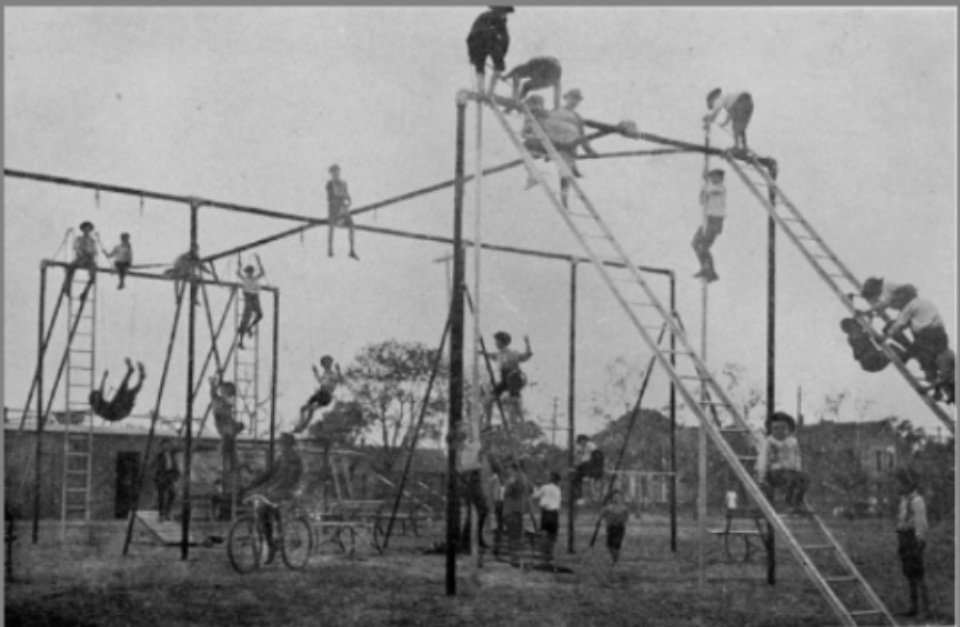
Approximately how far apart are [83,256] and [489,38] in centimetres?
771

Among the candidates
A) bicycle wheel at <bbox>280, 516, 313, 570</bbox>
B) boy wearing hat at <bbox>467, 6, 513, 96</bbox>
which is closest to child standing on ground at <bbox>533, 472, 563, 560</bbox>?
bicycle wheel at <bbox>280, 516, 313, 570</bbox>

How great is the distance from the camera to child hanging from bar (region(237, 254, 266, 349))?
18.3 meters

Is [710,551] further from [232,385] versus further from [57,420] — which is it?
[57,420]

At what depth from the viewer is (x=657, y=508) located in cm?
4894

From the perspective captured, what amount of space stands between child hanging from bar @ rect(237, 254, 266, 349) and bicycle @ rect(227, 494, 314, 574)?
15.7 ft

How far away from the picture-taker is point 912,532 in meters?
11.2

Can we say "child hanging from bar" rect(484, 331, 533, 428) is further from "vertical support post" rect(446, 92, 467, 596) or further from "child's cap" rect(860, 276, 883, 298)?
"child's cap" rect(860, 276, 883, 298)

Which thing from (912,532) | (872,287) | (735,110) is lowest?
(912,532)

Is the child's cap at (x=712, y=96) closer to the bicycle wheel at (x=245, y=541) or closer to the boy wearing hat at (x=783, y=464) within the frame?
the boy wearing hat at (x=783, y=464)

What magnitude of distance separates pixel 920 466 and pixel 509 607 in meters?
25.0

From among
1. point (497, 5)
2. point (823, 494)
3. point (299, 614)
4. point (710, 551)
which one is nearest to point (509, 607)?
point (299, 614)

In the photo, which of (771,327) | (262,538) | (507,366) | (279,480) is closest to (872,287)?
(771,327)

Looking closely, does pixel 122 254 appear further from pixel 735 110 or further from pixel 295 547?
pixel 735 110

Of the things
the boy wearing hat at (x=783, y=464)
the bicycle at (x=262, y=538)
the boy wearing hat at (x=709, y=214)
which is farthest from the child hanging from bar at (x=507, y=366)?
the boy wearing hat at (x=783, y=464)
